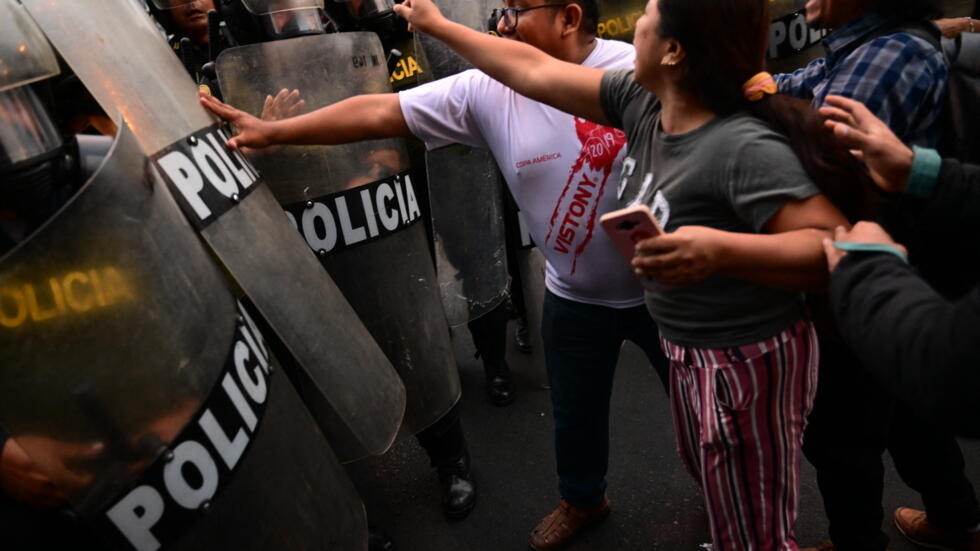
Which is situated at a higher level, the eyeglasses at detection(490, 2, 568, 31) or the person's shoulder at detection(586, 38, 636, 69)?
the eyeglasses at detection(490, 2, 568, 31)

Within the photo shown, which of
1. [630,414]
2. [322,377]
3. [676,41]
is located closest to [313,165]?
[322,377]

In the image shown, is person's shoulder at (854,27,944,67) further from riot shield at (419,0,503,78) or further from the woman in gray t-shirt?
riot shield at (419,0,503,78)

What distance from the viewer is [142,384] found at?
97 cm

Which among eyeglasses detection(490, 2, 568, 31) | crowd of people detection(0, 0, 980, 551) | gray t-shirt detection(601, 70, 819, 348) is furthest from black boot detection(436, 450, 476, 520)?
eyeglasses detection(490, 2, 568, 31)

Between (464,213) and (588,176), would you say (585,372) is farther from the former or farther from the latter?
(464,213)

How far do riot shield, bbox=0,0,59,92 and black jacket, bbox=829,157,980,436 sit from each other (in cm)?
126

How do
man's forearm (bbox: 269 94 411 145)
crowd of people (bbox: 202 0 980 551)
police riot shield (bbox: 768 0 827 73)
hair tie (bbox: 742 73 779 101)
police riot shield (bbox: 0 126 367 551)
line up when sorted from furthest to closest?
police riot shield (bbox: 768 0 827 73)
man's forearm (bbox: 269 94 411 145)
hair tie (bbox: 742 73 779 101)
crowd of people (bbox: 202 0 980 551)
police riot shield (bbox: 0 126 367 551)

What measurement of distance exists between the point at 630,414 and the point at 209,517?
223 cm

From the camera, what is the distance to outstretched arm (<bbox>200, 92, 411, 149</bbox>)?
5.68 feet

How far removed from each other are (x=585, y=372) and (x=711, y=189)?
88 centimetres

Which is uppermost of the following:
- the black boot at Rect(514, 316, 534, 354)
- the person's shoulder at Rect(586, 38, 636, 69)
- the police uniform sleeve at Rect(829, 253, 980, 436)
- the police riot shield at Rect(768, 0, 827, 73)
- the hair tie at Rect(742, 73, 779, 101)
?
the hair tie at Rect(742, 73, 779, 101)

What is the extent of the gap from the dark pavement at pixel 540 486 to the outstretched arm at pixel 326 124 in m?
1.43

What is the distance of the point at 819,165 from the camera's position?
1.27 m

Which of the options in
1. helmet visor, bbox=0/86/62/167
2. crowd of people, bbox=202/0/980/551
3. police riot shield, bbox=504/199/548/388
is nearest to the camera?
helmet visor, bbox=0/86/62/167
